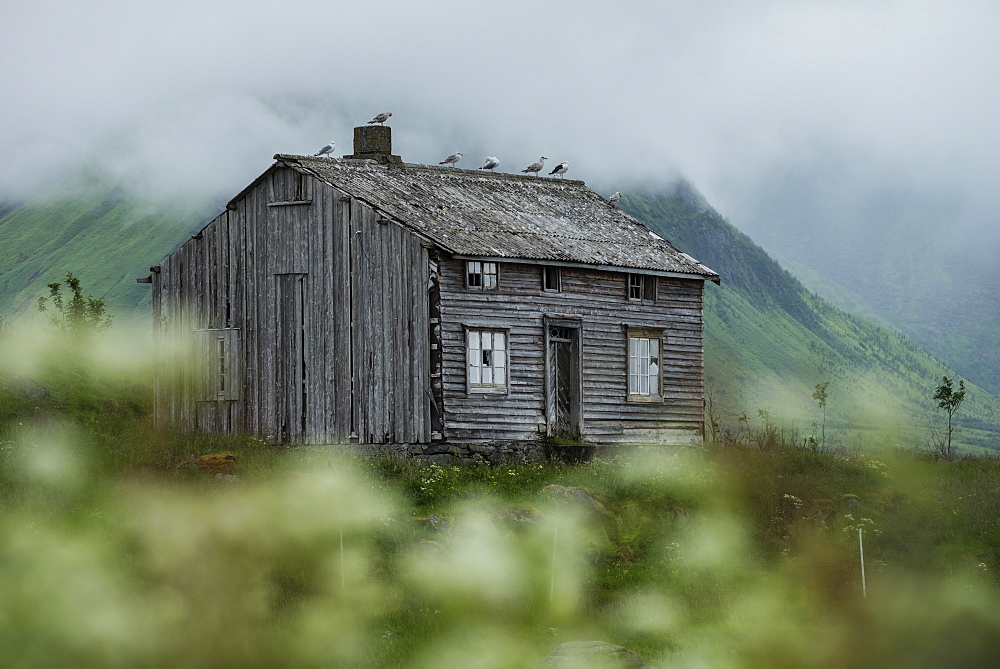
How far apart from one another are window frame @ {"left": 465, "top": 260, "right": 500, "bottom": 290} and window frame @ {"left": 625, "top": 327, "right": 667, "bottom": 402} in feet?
14.2

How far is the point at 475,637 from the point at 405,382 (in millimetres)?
12891

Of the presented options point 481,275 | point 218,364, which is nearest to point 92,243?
point 218,364

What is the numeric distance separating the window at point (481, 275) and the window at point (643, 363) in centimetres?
452

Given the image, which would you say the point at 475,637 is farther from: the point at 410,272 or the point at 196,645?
the point at 410,272

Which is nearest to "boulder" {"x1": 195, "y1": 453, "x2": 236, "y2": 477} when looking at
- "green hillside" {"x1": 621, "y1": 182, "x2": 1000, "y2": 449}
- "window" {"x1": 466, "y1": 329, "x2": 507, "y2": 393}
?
"window" {"x1": 466, "y1": 329, "x2": 507, "y2": 393}

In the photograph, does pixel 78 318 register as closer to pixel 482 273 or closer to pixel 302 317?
pixel 302 317

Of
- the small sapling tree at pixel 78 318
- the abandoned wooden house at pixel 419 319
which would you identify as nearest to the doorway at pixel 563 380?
the abandoned wooden house at pixel 419 319

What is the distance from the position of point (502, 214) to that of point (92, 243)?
491ft

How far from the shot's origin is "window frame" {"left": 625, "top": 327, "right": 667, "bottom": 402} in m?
31.6

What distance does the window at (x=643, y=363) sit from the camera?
31.8 metres

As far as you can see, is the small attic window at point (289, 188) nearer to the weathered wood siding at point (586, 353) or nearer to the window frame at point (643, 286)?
the weathered wood siding at point (586, 353)

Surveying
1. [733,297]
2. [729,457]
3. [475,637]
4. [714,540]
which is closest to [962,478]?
[729,457]

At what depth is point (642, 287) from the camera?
106 feet

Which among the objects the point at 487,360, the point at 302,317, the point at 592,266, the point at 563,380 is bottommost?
the point at 563,380
